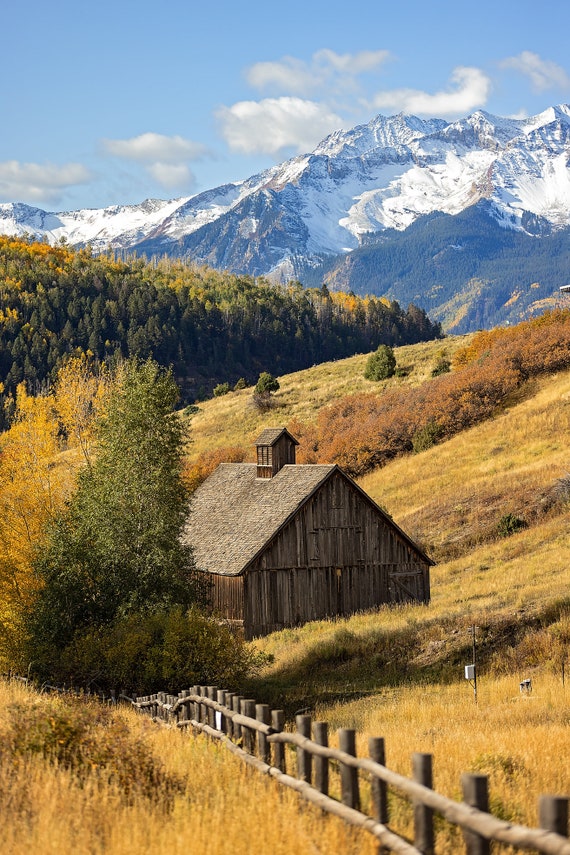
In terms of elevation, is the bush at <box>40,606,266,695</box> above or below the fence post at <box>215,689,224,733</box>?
below

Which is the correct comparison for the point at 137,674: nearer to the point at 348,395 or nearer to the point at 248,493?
the point at 248,493

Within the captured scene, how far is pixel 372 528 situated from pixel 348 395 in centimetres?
5219

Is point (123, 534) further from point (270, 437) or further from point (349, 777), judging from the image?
point (349, 777)

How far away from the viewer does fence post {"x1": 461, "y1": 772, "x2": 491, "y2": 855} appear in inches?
291

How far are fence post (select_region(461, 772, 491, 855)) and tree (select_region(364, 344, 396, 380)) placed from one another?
308 feet

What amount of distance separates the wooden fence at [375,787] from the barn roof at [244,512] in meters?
28.1

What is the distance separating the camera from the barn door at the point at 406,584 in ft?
149

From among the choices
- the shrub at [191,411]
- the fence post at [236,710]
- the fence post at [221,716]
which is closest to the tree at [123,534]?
the fence post at [221,716]

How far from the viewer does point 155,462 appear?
36.1 meters

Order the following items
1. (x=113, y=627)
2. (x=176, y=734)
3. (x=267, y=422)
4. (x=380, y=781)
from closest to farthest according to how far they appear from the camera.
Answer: (x=380, y=781) < (x=176, y=734) < (x=113, y=627) < (x=267, y=422)

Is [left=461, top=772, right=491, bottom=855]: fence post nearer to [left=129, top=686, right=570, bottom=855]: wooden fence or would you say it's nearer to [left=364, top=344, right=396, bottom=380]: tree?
[left=129, top=686, right=570, bottom=855]: wooden fence

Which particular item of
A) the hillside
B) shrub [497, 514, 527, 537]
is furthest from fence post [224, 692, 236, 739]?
shrub [497, 514, 527, 537]

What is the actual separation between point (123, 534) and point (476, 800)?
27.3 m

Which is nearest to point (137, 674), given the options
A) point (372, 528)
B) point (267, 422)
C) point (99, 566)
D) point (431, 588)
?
point (99, 566)
